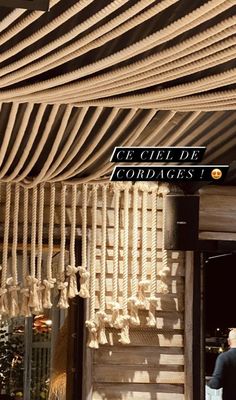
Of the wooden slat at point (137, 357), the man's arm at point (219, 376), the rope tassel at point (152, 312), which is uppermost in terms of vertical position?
the rope tassel at point (152, 312)

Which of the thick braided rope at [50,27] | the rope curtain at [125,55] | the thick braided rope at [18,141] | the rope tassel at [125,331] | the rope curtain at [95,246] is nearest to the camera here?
the thick braided rope at [50,27]

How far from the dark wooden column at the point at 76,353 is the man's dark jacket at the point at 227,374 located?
1.77 m

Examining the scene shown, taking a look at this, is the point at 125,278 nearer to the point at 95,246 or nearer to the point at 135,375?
the point at 95,246

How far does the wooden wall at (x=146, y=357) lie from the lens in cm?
685

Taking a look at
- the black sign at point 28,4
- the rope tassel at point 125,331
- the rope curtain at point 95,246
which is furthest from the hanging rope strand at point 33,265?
the black sign at point 28,4

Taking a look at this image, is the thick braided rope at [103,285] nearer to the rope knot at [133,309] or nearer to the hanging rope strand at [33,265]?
the rope knot at [133,309]

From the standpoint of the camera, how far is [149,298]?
22.5 ft

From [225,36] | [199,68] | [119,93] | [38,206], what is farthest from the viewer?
[38,206]

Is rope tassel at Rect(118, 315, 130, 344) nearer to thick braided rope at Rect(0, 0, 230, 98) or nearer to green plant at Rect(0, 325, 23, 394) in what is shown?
thick braided rope at Rect(0, 0, 230, 98)

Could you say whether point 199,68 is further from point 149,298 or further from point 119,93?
point 149,298

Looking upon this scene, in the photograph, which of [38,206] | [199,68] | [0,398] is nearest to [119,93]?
[199,68]

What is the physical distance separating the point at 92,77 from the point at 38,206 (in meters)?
3.01

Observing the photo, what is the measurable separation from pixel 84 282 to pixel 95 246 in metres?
0.31

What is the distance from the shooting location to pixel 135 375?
6930 mm
